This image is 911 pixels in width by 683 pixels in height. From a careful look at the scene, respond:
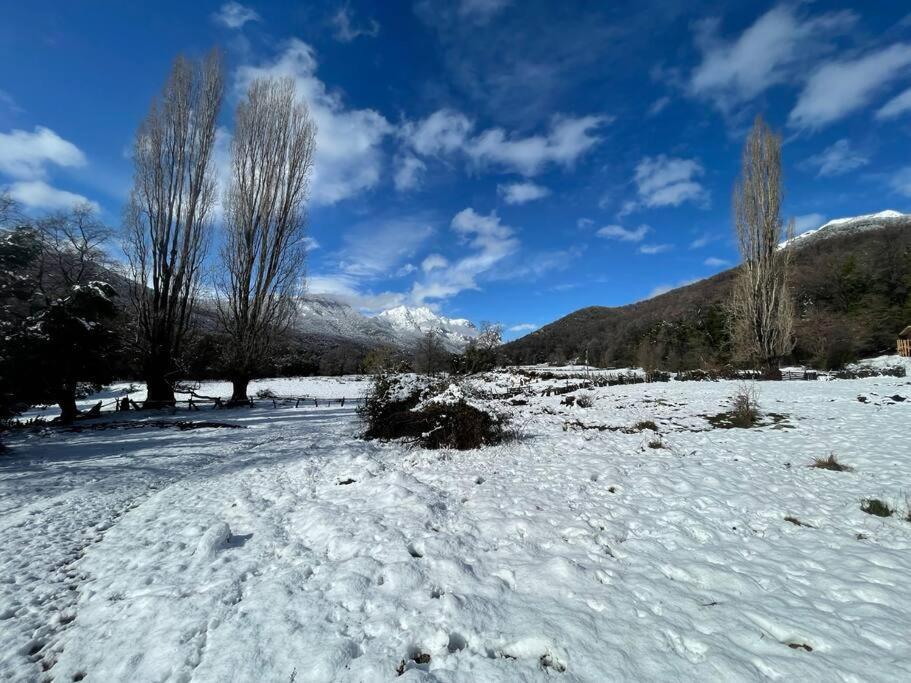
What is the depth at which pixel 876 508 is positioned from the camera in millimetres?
4125

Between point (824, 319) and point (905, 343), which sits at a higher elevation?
point (824, 319)

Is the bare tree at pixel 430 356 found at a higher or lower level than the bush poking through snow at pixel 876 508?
higher

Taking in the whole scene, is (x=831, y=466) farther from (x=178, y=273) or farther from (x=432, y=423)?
(x=178, y=273)

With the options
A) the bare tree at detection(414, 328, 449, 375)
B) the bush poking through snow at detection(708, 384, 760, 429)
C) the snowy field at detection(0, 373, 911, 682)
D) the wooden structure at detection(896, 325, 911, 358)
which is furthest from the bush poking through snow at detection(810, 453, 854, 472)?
the wooden structure at detection(896, 325, 911, 358)

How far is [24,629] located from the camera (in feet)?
8.32

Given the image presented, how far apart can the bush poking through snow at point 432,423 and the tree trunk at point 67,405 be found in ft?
33.6

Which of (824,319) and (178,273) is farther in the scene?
(824,319)

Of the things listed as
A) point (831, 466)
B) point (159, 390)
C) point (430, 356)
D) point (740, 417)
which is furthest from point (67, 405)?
point (430, 356)

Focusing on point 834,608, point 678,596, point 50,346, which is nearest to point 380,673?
point 678,596

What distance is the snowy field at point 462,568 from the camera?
222 cm

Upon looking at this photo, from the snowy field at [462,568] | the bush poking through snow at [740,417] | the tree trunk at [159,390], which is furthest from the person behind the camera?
the tree trunk at [159,390]

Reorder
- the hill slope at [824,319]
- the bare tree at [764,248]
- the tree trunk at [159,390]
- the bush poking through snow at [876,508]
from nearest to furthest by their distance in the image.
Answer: the bush poking through snow at [876,508] < the tree trunk at [159,390] < the bare tree at [764,248] < the hill slope at [824,319]

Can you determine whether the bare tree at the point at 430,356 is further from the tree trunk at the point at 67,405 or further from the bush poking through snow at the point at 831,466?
the bush poking through snow at the point at 831,466

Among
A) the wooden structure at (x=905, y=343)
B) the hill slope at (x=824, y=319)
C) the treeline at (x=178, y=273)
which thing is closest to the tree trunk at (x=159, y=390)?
the treeline at (x=178, y=273)
